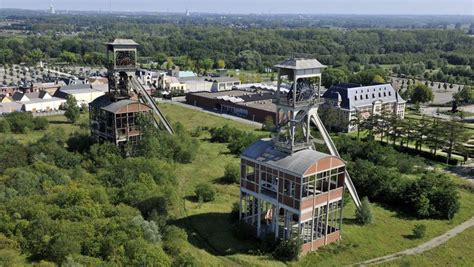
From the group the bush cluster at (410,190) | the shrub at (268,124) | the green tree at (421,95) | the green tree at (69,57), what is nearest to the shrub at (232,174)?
the bush cluster at (410,190)

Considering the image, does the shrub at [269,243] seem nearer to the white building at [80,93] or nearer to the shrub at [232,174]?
the shrub at [232,174]

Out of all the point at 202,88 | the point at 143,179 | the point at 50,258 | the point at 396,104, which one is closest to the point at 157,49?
the point at 202,88

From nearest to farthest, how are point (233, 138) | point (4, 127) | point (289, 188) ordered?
point (289, 188) < point (233, 138) < point (4, 127)

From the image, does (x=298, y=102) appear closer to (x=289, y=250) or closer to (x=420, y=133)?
(x=289, y=250)

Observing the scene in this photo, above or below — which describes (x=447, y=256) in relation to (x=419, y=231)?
below

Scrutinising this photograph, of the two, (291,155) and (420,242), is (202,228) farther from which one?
(420,242)

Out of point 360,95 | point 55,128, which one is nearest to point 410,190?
point 360,95
